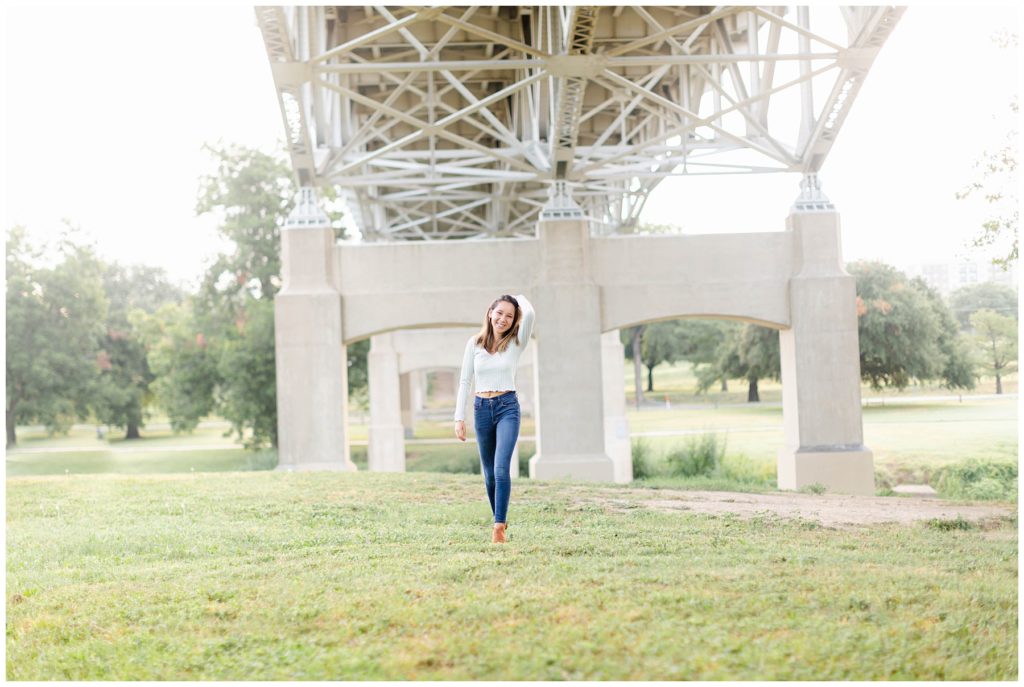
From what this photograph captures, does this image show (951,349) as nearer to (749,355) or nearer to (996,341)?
(996,341)

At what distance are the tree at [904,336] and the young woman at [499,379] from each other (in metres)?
31.2

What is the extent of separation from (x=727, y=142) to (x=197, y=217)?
23.1 m

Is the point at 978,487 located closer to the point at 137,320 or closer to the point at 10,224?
the point at 137,320

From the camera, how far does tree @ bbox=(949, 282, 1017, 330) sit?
35.5 metres

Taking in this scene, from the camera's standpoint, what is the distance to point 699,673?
4.03 meters

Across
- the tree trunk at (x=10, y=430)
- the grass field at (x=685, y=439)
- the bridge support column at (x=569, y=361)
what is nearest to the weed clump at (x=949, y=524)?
the bridge support column at (x=569, y=361)

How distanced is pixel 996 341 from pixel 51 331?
39.2m

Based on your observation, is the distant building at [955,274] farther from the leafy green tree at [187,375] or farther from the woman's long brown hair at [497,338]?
the woman's long brown hair at [497,338]

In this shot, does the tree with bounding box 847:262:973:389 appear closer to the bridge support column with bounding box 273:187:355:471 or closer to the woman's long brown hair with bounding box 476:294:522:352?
the bridge support column with bounding box 273:187:355:471

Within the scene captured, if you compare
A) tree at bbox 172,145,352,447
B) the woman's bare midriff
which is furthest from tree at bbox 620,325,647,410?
the woman's bare midriff

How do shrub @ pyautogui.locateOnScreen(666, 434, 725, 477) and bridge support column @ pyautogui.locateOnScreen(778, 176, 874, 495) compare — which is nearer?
bridge support column @ pyautogui.locateOnScreen(778, 176, 874, 495)

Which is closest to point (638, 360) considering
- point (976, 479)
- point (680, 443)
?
point (680, 443)

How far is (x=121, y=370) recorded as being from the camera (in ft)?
157

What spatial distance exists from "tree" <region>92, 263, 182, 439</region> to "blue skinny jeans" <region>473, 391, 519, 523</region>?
3600cm
